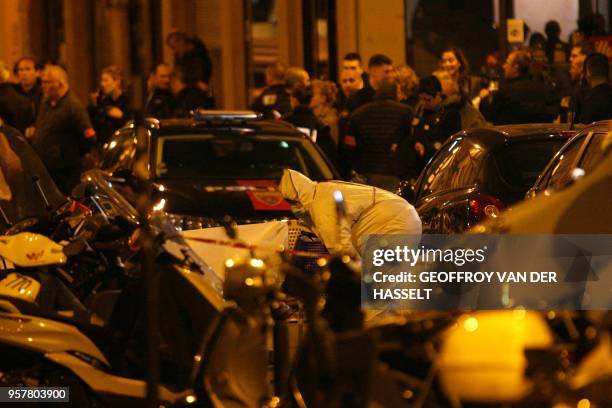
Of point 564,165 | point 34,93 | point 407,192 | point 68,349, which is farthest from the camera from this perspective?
point 34,93

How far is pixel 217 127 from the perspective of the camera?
1332cm

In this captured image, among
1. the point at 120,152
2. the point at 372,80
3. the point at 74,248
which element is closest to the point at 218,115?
the point at 120,152

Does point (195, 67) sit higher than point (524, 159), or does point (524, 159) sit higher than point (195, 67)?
point (195, 67)

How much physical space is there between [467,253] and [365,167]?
7697 millimetres

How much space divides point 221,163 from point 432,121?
237 centimetres

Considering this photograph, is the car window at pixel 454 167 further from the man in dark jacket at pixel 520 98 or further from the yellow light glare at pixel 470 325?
the yellow light glare at pixel 470 325

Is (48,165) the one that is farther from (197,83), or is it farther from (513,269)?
(513,269)

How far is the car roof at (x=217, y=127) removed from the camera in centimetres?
1319

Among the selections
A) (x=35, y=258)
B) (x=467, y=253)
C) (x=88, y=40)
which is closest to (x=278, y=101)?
(x=35, y=258)

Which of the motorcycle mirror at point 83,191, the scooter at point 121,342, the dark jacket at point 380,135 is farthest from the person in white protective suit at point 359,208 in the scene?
the dark jacket at point 380,135

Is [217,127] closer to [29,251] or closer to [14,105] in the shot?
[29,251]

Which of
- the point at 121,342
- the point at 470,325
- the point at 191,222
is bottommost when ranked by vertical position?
the point at 121,342

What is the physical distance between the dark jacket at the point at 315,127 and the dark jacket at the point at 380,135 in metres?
0.30

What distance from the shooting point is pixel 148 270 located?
5.51 metres
